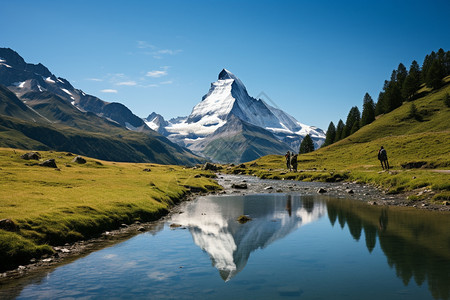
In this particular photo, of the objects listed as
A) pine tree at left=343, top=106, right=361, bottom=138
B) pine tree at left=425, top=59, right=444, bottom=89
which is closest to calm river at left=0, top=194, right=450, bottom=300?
pine tree at left=425, top=59, right=444, bottom=89

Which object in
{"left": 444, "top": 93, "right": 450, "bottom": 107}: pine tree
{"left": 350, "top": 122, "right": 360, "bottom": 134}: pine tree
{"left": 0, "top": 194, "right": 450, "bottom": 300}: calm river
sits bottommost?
{"left": 0, "top": 194, "right": 450, "bottom": 300}: calm river

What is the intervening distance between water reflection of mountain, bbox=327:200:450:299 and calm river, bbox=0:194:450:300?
61 mm

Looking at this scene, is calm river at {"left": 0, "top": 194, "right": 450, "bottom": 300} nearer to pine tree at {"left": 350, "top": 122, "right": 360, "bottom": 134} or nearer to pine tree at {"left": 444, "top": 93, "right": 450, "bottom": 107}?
pine tree at {"left": 444, "top": 93, "right": 450, "bottom": 107}

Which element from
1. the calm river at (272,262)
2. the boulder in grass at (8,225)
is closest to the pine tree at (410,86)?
the calm river at (272,262)

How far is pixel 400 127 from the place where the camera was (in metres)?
140

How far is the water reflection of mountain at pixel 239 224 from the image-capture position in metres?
23.6

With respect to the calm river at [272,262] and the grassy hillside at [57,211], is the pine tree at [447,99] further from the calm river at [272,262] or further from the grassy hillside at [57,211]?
the grassy hillside at [57,211]

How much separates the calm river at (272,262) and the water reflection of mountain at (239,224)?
5.2 inches

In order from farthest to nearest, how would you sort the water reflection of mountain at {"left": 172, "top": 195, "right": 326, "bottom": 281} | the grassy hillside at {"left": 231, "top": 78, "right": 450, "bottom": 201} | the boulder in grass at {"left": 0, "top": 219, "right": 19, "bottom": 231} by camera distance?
the grassy hillside at {"left": 231, "top": 78, "right": 450, "bottom": 201}
the water reflection of mountain at {"left": 172, "top": 195, "right": 326, "bottom": 281}
the boulder in grass at {"left": 0, "top": 219, "right": 19, "bottom": 231}

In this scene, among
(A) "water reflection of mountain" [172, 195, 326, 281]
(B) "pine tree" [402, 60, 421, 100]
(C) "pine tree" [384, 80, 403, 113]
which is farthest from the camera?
(C) "pine tree" [384, 80, 403, 113]

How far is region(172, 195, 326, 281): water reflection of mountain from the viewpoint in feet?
77.4

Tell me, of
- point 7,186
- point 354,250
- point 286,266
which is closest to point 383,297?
point 286,266

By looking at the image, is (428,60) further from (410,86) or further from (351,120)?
(351,120)

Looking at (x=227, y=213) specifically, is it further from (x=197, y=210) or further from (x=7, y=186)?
(x=7, y=186)
